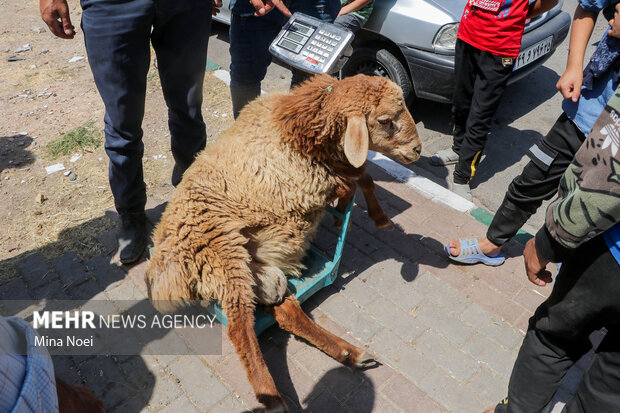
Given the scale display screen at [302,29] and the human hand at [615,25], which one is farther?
the scale display screen at [302,29]

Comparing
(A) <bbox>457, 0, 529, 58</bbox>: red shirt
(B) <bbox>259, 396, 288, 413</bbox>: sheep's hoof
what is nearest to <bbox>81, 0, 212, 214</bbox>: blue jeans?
(B) <bbox>259, 396, 288, 413</bbox>: sheep's hoof

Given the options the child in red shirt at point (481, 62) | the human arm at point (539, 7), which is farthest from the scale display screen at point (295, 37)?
the human arm at point (539, 7)

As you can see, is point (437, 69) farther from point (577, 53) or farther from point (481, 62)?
point (577, 53)

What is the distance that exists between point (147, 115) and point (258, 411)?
433cm

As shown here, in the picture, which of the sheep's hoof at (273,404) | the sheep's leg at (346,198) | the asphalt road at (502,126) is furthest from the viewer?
the asphalt road at (502,126)

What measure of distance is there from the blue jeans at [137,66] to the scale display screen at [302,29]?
66cm

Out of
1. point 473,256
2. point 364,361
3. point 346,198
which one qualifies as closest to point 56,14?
point 346,198

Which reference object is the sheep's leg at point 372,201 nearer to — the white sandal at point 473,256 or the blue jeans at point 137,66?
the white sandal at point 473,256

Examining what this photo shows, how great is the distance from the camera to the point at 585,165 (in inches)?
69.0

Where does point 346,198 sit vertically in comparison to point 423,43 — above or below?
below

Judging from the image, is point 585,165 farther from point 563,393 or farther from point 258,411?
point 258,411

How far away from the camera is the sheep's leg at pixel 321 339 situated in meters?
2.83

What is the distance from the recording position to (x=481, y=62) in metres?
4.23

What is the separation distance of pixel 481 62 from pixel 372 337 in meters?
2.85
